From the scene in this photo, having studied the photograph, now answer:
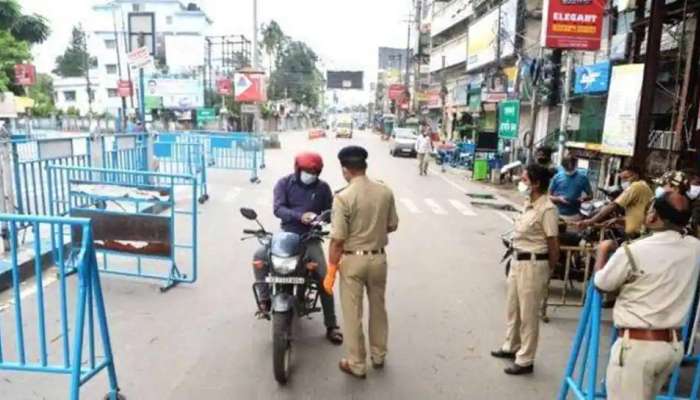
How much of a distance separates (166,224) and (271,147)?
27.1m

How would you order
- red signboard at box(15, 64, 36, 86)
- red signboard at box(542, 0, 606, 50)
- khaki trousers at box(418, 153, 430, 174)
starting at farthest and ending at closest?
khaki trousers at box(418, 153, 430, 174)
red signboard at box(15, 64, 36, 86)
red signboard at box(542, 0, 606, 50)

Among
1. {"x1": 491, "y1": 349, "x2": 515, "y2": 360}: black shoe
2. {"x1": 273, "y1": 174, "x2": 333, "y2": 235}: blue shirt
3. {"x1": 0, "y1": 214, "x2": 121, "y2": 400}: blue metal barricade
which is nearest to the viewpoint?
{"x1": 0, "y1": 214, "x2": 121, "y2": 400}: blue metal barricade

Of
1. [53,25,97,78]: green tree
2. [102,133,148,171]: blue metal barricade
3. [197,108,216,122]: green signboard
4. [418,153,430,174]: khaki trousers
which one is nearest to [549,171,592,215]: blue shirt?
[102,133,148,171]: blue metal barricade

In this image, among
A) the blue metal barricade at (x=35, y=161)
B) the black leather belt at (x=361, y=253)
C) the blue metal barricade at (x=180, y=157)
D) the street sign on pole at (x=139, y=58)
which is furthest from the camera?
the blue metal barricade at (x=180, y=157)

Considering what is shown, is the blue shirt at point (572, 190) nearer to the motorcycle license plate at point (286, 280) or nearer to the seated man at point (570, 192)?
the seated man at point (570, 192)

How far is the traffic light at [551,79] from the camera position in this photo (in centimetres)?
1914

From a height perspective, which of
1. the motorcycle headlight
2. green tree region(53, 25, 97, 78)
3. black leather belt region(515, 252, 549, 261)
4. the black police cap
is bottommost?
the motorcycle headlight

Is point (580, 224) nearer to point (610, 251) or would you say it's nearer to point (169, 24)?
point (610, 251)

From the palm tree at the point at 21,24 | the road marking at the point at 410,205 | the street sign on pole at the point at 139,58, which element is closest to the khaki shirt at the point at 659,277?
the road marking at the point at 410,205

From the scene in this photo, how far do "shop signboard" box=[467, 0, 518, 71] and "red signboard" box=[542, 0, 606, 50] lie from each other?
44.0 feet

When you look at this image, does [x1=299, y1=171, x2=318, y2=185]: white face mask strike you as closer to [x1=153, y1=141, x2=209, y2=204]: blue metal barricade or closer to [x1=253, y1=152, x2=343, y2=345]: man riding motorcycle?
[x1=253, y1=152, x2=343, y2=345]: man riding motorcycle

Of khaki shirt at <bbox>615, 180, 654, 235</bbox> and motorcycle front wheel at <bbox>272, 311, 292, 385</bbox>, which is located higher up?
khaki shirt at <bbox>615, 180, 654, 235</bbox>

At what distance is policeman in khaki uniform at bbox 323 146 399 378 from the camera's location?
13.5 ft

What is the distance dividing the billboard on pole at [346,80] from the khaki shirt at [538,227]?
8632 centimetres
